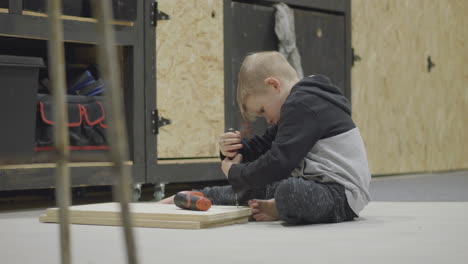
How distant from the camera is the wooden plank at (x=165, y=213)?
5.37ft

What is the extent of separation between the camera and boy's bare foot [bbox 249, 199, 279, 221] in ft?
5.81

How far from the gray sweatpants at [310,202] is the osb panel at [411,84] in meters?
2.06

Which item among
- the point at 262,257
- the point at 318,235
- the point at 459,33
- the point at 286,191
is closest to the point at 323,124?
the point at 286,191

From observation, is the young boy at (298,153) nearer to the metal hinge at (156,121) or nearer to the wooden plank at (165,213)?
the wooden plank at (165,213)

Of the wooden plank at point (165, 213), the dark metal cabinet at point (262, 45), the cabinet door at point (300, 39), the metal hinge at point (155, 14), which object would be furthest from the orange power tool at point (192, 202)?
the cabinet door at point (300, 39)

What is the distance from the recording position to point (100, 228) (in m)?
1.67

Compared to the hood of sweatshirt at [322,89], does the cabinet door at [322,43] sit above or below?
above

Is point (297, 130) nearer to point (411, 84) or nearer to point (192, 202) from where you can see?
point (192, 202)

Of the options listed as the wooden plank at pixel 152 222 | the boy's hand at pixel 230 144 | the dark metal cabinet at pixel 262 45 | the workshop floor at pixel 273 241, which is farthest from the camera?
the dark metal cabinet at pixel 262 45

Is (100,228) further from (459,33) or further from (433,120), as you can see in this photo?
(459,33)

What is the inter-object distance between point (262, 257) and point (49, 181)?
134 cm

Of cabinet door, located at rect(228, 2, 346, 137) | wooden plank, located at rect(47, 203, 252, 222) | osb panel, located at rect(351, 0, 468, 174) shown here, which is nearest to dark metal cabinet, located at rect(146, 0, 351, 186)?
cabinet door, located at rect(228, 2, 346, 137)

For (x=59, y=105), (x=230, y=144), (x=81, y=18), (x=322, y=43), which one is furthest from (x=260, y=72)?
(x=322, y=43)

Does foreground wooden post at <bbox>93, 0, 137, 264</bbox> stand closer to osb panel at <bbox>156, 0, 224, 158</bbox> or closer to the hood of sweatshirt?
the hood of sweatshirt
